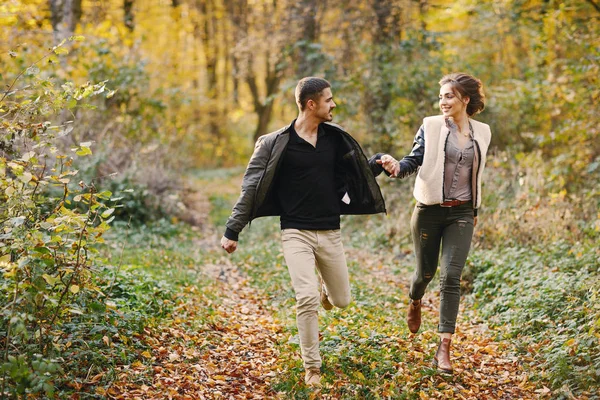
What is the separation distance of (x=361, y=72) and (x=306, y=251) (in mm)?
9817

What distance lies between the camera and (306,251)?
16.4 ft

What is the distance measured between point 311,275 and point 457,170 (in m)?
1.59

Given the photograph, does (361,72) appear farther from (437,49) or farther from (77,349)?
(77,349)

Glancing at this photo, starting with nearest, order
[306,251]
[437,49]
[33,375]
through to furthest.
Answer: [33,375]
[306,251]
[437,49]

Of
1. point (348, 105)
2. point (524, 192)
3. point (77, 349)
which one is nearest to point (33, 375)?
point (77, 349)

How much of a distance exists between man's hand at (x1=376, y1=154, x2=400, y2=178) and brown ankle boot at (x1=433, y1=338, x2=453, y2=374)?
1.50 metres

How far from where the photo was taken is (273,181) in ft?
16.5

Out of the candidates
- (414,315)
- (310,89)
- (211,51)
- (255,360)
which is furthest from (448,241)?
(211,51)

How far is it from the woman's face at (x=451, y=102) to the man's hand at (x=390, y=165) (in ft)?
2.15

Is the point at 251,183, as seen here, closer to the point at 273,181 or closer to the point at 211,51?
the point at 273,181

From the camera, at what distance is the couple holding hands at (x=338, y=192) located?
16.3 ft

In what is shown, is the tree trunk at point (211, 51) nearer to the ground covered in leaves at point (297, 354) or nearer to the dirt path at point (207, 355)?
the ground covered in leaves at point (297, 354)

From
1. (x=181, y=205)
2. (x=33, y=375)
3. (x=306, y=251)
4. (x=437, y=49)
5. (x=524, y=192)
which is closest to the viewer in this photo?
(x=33, y=375)

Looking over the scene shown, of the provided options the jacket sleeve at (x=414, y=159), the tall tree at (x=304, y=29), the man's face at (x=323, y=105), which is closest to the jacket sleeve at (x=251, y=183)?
the man's face at (x=323, y=105)
